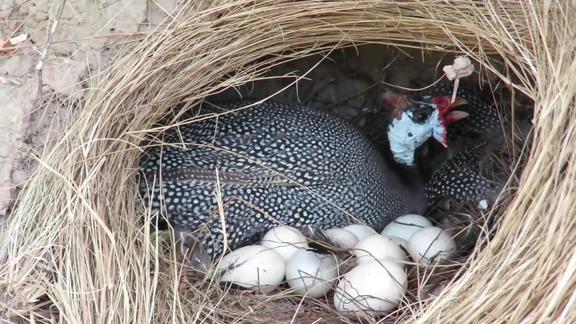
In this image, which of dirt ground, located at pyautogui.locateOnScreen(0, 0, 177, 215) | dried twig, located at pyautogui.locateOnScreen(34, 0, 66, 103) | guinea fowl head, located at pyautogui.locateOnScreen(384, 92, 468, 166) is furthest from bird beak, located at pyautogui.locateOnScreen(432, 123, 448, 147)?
dried twig, located at pyautogui.locateOnScreen(34, 0, 66, 103)

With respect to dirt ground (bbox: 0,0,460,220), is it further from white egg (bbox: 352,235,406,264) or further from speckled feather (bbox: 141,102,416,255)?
white egg (bbox: 352,235,406,264)

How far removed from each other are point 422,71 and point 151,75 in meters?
1.07

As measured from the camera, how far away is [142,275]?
1936 mm

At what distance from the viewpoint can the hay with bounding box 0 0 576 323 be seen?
165 cm

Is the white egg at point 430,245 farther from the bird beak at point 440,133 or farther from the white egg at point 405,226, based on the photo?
the bird beak at point 440,133

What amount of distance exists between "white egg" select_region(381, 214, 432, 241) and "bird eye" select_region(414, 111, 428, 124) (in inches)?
14.7

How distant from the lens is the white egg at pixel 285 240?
2227 millimetres

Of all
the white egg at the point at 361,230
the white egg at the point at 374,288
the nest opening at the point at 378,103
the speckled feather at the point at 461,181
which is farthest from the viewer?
the speckled feather at the point at 461,181

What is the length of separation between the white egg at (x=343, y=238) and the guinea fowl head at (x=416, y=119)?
554 mm

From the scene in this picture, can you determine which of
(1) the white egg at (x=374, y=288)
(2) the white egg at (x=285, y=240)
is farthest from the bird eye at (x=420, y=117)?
(1) the white egg at (x=374, y=288)

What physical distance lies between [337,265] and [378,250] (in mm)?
110

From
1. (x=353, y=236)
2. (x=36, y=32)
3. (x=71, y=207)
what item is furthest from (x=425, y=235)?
(x=36, y=32)

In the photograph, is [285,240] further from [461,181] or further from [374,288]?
[461,181]

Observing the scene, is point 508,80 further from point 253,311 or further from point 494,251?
point 253,311
